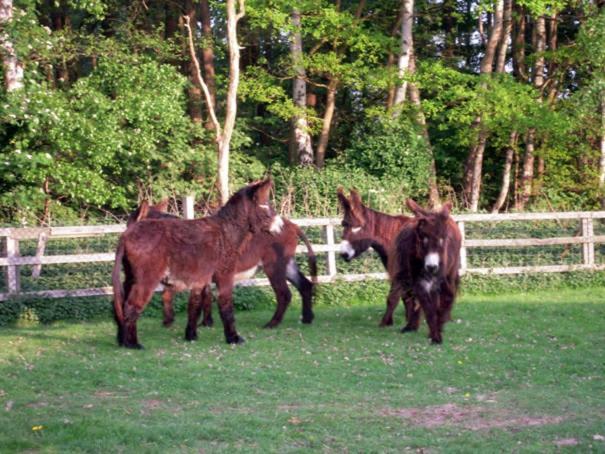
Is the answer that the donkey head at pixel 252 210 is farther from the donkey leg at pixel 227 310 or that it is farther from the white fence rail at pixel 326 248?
the white fence rail at pixel 326 248

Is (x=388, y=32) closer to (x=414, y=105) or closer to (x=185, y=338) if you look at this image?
(x=414, y=105)

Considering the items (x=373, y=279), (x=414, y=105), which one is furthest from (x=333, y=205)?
(x=373, y=279)

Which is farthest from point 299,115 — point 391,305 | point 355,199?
point 391,305

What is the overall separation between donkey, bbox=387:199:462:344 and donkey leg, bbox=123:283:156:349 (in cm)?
321

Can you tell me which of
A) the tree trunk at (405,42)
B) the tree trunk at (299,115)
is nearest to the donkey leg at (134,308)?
the tree trunk at (405,42)

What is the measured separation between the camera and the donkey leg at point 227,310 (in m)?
10.9

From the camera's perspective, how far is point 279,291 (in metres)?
12.6

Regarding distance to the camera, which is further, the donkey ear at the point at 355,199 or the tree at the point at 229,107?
the tree at the point at 229,107

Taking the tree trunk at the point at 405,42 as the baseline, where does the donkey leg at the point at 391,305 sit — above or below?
below

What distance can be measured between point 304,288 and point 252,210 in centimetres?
187

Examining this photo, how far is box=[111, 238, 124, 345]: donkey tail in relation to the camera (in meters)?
10.2

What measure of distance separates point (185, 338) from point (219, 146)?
1150 cm

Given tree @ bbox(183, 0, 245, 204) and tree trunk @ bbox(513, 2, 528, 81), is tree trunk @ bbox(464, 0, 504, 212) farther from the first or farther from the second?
tree @ bbox(183, 0, 245, 204)

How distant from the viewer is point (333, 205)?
22234mm
